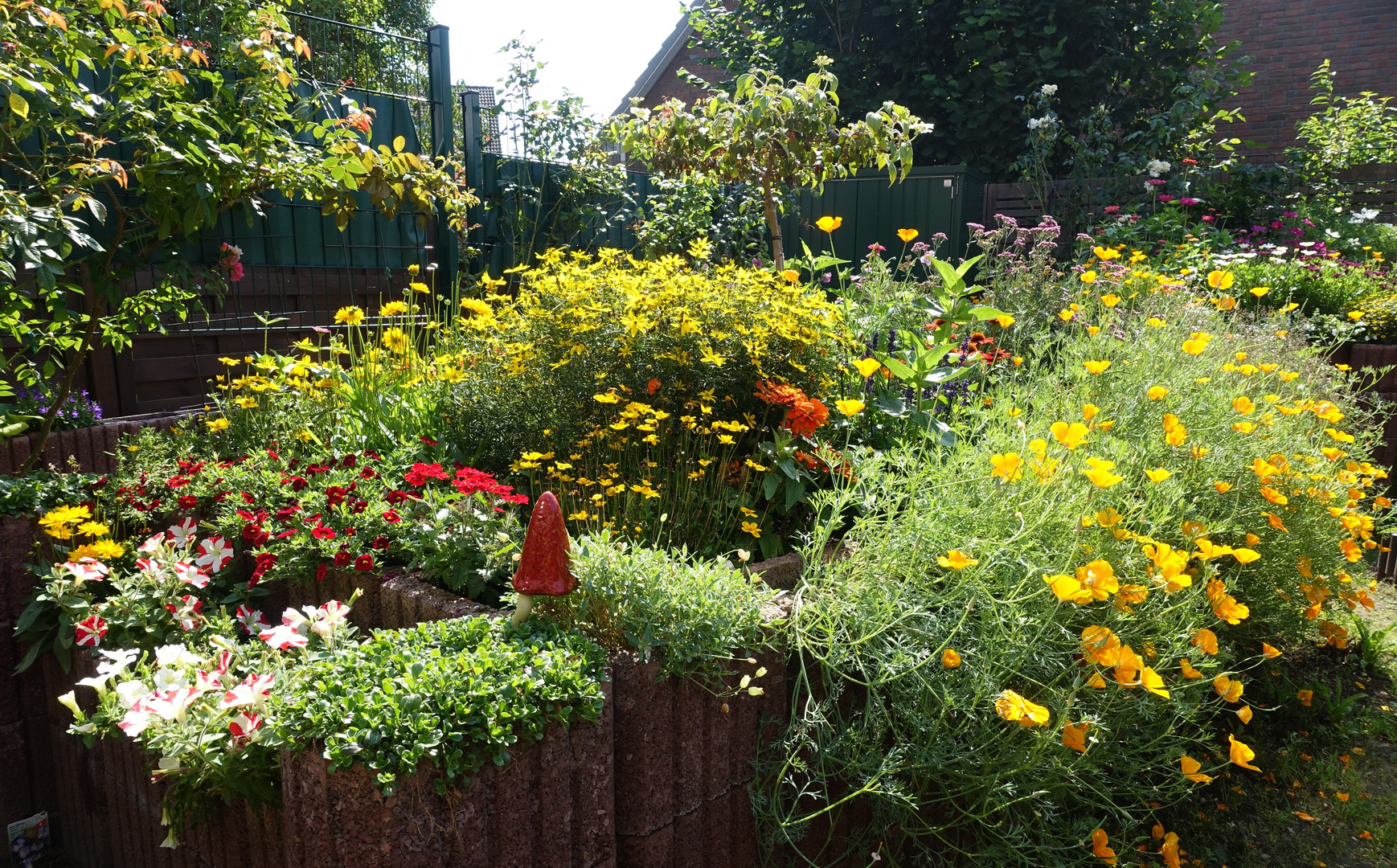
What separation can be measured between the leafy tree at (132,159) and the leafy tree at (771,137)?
1242 mm

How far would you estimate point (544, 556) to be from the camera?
1.79 m

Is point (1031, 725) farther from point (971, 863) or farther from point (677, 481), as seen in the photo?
point (677, 481)

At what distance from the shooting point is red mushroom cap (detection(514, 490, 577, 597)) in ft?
5.85

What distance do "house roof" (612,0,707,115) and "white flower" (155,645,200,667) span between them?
625 inches

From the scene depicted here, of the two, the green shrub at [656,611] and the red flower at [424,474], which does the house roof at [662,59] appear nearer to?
the red flower at [424,474]

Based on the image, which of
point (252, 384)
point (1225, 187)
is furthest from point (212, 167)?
point (1225, 187)

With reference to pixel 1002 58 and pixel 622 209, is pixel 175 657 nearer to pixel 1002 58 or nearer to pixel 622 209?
pixel 622 209

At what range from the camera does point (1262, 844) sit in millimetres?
2414

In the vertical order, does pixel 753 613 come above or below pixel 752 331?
below

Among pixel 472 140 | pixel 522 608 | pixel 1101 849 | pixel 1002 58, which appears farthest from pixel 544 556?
pixel 1002 58

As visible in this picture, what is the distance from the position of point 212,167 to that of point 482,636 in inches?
100

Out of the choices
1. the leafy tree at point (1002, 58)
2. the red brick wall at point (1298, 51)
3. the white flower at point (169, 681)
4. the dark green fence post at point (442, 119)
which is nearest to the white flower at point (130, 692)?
the white flower at point (169, 681)

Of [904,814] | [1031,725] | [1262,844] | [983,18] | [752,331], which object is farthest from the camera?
[983,18]

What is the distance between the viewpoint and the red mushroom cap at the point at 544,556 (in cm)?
178
